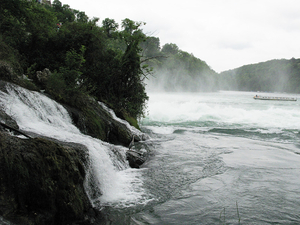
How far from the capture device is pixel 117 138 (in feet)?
36.7

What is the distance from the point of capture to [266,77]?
14375 cm

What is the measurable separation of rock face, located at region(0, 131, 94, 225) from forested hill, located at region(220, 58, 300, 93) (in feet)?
459

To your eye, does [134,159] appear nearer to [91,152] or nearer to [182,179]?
[182,179]

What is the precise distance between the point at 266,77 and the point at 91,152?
15503cm

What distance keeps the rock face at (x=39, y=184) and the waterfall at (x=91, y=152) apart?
2.72 feet

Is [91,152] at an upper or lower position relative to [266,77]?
lower

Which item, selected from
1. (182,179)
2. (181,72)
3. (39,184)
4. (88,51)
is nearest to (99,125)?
(182,179)

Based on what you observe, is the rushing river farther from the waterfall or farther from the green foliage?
the green foliage

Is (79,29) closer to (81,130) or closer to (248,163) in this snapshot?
(81,130)

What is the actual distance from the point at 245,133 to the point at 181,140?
5.56m

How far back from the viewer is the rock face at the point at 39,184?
371cm

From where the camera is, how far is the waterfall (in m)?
5.76

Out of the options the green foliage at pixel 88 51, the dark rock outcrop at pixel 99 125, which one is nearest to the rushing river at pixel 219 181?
the dark rock outcrop at pixel 99 125

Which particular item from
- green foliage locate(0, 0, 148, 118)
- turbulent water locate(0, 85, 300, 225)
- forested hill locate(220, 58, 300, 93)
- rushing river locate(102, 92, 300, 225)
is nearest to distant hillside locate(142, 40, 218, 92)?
forested hill locate(220, 58, 300, 93)
